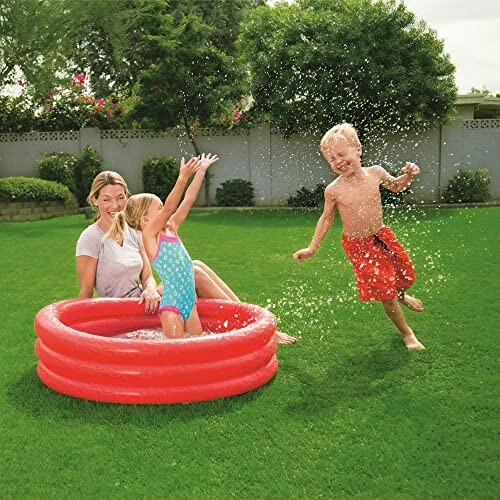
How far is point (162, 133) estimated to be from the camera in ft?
59.1

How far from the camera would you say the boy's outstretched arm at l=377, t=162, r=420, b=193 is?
4316 millimetres

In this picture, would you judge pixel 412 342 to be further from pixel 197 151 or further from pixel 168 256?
pixel 197 151

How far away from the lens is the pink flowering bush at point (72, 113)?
60.8ft

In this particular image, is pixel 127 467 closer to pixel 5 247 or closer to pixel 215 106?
pixel 5 247

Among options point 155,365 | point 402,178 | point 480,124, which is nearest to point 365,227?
point 402,178

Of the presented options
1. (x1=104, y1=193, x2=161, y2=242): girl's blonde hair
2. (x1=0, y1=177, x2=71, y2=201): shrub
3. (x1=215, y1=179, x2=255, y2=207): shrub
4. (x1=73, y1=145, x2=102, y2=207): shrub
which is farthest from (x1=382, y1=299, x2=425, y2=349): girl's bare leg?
(x1=73, y1=145, x2=102, y2=207): shrub

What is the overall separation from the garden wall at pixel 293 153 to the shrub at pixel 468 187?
1.98 feet

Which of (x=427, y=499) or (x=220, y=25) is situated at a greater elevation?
(x=220, y=25)

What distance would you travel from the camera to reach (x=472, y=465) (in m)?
2.83

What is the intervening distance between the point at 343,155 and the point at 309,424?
1.72 metres

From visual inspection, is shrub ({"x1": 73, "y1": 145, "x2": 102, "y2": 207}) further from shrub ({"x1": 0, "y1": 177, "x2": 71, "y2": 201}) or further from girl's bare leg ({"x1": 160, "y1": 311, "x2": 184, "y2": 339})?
girl's bare leg ({"x1": 160, "y1": 311, "x2": 184, "y2": 339})

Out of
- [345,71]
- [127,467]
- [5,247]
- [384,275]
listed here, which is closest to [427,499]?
[127,467]

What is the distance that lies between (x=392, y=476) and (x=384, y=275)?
1.73 meters

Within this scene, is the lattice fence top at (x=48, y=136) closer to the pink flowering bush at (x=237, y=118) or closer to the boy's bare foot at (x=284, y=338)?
the pink flowering bush at (x=237, y=118)
